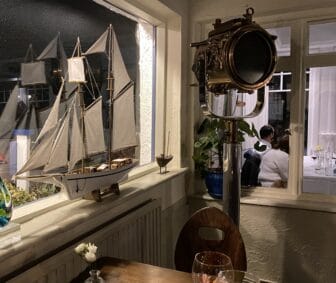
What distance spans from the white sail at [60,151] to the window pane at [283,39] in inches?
64.6

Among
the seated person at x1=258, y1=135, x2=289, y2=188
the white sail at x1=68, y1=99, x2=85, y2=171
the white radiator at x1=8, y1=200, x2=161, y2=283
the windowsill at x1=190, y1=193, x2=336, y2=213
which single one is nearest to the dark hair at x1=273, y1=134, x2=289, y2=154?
the seated person at x1=258, y1=135, x2=289, y2=188

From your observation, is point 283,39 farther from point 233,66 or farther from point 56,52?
point 56,52

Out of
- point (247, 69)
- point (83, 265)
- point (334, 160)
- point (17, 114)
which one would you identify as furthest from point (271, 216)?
point (17, 114)

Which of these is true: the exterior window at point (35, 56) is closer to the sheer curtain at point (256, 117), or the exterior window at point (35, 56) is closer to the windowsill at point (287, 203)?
the sheer curtain at point (256, 117)

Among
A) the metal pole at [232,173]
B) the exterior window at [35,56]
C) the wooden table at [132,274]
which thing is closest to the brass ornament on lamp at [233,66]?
the metal pole at [232,173]

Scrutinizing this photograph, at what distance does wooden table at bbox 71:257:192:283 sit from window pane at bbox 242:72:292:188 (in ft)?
4.53

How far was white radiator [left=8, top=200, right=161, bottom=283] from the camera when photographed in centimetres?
119

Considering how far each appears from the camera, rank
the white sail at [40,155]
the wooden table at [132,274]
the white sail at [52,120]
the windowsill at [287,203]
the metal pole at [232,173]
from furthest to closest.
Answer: the windowsill at [287,203] → the metal pole at [232,173] → the white sail at [52,120] → the white sail at [40,155] → the wooden table at [132,274]

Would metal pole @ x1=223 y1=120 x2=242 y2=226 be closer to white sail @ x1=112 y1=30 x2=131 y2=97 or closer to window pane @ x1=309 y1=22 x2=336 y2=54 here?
white sail @ x1=112 y1=30 x2=131 y2=97

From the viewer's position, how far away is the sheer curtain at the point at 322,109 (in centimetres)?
235

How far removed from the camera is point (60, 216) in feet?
4.55

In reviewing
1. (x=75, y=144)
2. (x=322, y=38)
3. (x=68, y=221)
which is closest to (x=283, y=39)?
(x=322, y=38)

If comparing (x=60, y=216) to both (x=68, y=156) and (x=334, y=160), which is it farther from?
(x=334, y=160)

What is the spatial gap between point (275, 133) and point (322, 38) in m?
0.71
